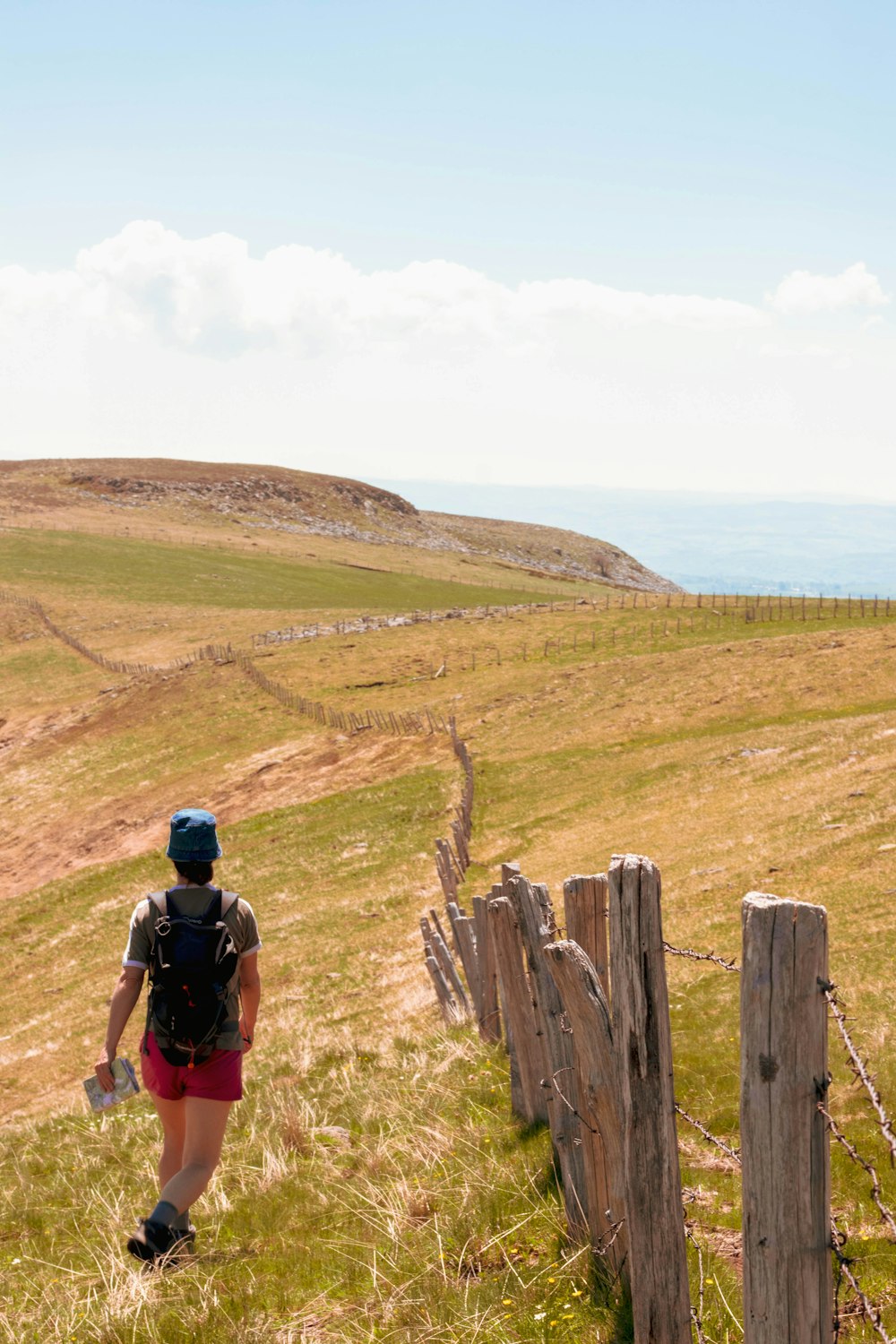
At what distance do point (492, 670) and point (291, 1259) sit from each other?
48696 millimetres

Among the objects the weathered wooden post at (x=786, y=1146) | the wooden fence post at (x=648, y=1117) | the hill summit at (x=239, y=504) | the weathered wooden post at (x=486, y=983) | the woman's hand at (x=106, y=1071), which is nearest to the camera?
the weathered wooden post at (x=786, y=1146)

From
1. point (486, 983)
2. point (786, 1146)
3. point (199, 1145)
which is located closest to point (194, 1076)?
point (199, 1145)

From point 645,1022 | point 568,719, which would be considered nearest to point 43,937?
point 568,719

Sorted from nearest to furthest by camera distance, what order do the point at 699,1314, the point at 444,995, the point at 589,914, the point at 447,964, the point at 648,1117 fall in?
the point at 648,1117 → the point at 699,1314 → the point at 589,914 → the point at 444,995 → the point at 447,964

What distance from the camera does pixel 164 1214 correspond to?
22.6ft

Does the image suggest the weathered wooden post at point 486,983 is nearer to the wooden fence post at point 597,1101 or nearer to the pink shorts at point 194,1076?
the pink shorts at point 194,1076

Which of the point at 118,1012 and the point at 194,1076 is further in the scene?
the point at 118,1012

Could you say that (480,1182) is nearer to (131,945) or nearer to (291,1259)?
(291,1259)

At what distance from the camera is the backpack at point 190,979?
6930 mm

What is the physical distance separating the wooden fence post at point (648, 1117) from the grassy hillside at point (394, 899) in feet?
2.32

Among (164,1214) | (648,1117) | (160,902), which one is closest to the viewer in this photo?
(648,1117)

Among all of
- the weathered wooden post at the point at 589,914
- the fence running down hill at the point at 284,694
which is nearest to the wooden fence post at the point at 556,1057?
the weathered wooden post at the point at 589,914

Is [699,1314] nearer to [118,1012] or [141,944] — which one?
[141,944]

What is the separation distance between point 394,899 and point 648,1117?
2064 cm
